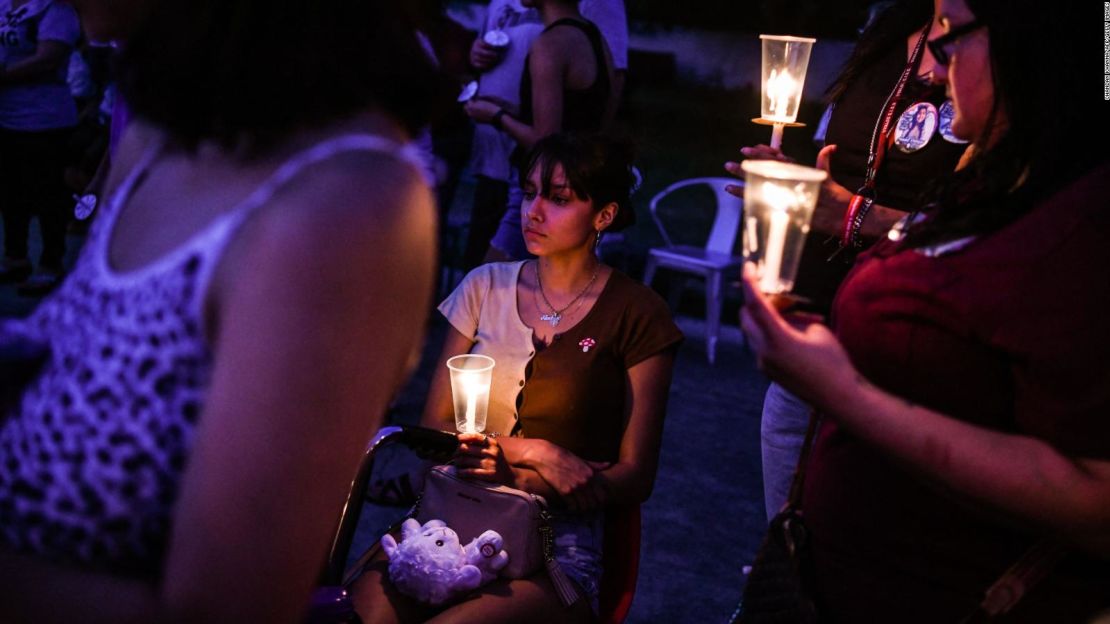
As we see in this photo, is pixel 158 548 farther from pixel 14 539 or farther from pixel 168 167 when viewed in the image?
pixel 168 167

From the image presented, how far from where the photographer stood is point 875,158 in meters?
2.40

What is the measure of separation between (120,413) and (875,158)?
203 cm

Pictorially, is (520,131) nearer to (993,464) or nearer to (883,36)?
(883,36)

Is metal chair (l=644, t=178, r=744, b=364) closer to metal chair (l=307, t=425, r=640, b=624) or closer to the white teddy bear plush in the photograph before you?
metal chair (l=307, t=425, r=640, b=624)

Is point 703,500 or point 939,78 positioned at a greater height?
point 939,78

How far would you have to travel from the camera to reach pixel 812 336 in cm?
129

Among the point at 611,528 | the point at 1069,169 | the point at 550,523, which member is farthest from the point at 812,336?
the point at 611,528

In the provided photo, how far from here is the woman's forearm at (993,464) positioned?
1.21m

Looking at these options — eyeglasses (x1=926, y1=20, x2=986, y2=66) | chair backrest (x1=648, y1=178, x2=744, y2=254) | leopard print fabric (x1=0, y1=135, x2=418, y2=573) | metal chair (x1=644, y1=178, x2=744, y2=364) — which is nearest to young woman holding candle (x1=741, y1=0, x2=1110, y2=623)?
eyeglasses (x1=926, y1=20, x2=986, y2=66)

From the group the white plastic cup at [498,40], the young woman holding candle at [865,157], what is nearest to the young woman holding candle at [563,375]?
the young woman holding candle at [865,157]

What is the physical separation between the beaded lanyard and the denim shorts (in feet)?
3.24

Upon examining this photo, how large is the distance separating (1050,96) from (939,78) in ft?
0.70

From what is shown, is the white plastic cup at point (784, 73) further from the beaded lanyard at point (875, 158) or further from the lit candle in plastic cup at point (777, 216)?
the lit candle in plastic cup at point (777, 216)

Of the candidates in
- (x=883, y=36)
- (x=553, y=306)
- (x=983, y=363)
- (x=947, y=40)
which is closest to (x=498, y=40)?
(x=553, y=306)
